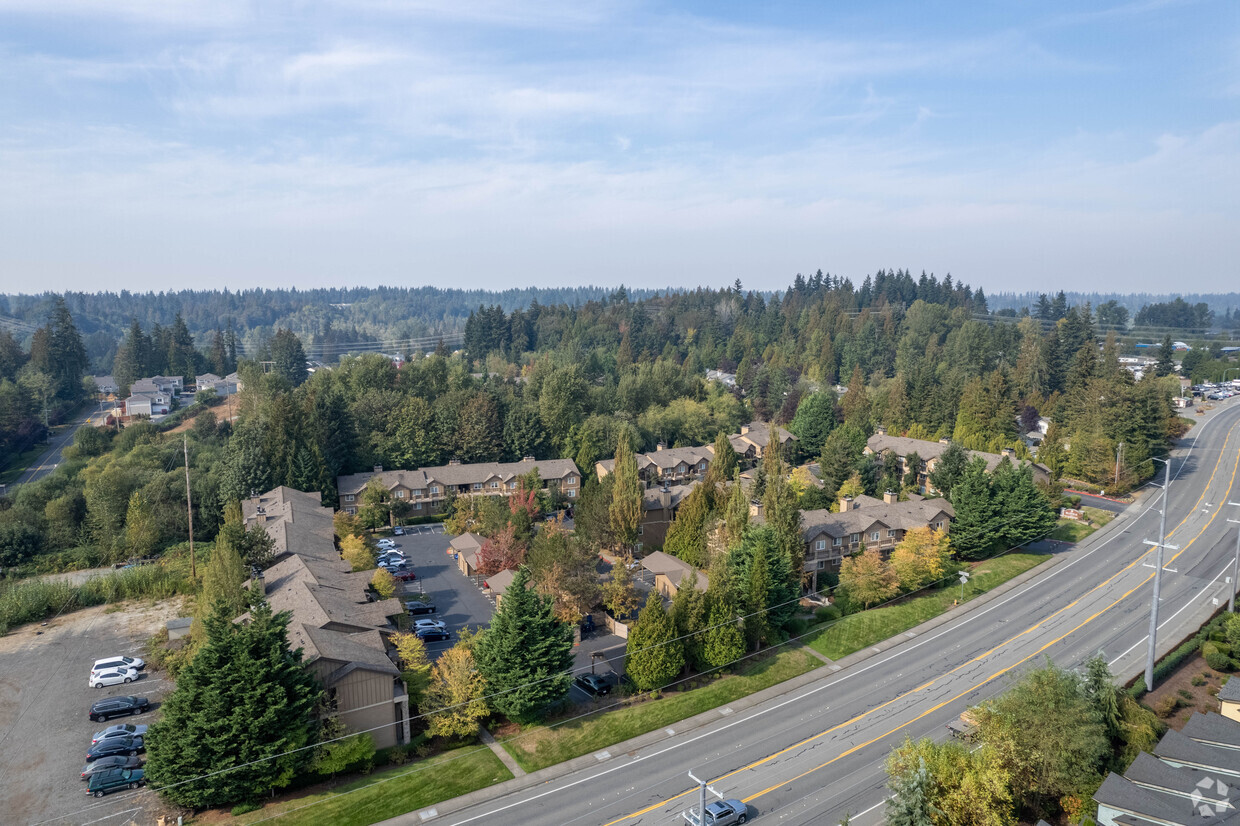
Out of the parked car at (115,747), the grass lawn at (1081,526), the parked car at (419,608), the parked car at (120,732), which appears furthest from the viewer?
the grass lawn at (1081,526)

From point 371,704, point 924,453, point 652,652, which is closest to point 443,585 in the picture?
point 371,704

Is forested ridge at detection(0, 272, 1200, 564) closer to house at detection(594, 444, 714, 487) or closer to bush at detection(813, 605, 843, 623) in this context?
house at detection(594, 444, 714, 487)

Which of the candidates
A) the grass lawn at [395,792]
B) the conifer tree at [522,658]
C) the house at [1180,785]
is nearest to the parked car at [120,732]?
the grass lawn at [395,792]

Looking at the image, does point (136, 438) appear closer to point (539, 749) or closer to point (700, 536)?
point (700, 536)

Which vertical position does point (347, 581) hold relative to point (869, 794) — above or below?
above

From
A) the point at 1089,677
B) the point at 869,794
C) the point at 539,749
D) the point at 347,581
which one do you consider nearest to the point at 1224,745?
the point at 1089,677

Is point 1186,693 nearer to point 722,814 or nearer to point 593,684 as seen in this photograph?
point 722,814

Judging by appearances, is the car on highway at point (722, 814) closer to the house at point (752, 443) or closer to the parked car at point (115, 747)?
the parked car at point (115, 747)
